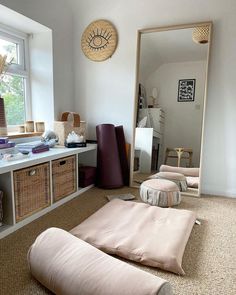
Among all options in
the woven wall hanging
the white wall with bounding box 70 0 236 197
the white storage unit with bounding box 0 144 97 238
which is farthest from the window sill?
the woven wall hanging

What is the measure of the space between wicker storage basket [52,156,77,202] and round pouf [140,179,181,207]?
787 millimetres

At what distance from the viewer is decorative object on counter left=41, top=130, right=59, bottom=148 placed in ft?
8.39

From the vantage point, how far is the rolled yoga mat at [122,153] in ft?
9.53

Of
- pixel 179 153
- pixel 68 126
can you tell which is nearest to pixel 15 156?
pixel 68 126

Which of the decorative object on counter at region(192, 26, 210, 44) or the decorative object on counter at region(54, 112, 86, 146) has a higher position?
the decorative object on counter at region(192, 26, 210, 44)

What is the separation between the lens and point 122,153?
9.61 feet

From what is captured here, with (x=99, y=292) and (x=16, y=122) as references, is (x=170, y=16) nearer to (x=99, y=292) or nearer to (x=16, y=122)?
(x=16, y=122)

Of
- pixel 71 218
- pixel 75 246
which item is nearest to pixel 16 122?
pixel 71 218

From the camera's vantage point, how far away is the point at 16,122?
2795 millimetres

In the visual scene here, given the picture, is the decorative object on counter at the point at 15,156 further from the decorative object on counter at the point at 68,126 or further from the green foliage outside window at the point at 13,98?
the green foliage outside window at the point at 13,98

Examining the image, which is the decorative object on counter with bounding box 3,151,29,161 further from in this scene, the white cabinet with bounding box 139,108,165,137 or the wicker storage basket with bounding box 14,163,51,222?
the white cabinet with bounding box 139,108,165,137

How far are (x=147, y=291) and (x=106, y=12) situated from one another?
115 inches

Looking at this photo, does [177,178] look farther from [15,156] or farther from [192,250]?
[15,156]

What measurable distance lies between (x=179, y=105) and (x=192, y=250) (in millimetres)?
1656
